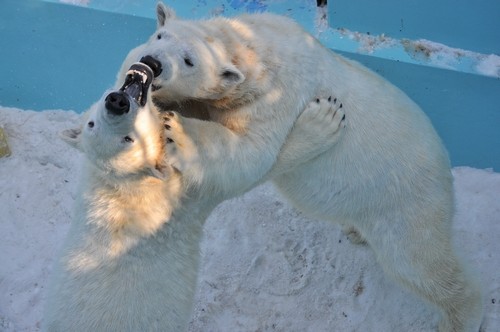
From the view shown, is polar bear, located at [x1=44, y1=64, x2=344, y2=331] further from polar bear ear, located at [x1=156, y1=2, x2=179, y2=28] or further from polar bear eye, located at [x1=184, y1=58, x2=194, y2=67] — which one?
polar bear ear, located at [x1=156, y1=2, x2=179, y2=28]

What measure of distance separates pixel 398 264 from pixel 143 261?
1217 mm

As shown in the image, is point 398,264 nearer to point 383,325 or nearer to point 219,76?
point 383,325

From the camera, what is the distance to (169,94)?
2.90 metres

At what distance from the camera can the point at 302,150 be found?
312 centimetres

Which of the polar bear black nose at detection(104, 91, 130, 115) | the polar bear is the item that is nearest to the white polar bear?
the polar bear

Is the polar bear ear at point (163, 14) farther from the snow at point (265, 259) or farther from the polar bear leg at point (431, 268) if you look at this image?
the snow at point (265, 259)

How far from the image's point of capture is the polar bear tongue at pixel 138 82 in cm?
255

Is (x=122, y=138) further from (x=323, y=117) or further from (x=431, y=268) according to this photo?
(x=431, y=268)

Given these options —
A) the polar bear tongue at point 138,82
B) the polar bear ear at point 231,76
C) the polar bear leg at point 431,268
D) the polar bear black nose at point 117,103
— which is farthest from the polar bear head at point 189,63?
the polar bear leg at point 431,268

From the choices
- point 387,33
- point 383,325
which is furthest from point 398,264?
point 387,33

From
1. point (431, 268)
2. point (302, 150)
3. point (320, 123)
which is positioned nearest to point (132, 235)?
point (302, 150)

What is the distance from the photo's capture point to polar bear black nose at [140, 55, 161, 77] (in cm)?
265

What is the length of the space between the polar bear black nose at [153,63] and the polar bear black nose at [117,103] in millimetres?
216

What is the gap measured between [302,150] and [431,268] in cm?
85
